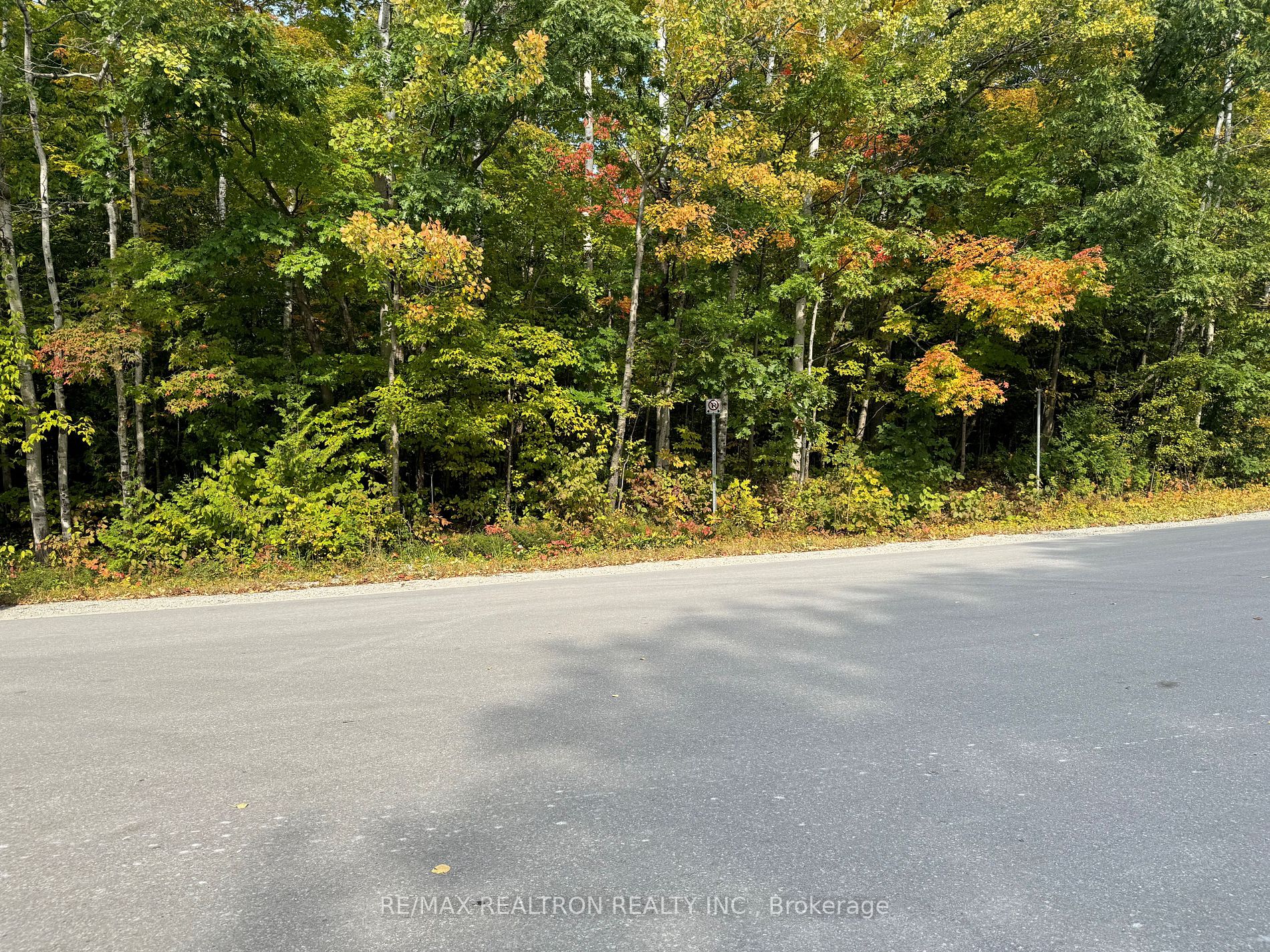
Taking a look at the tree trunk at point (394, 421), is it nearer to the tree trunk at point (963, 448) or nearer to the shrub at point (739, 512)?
the shrub at point (739, 512)

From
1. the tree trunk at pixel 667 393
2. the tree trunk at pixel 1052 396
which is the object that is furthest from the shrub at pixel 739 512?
the tree trunk at pixel 1052 396

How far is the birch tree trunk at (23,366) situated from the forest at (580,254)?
0.21 ft

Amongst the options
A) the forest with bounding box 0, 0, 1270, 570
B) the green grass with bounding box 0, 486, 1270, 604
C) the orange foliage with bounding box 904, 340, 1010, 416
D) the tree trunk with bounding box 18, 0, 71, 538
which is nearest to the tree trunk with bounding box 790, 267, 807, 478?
the forest with bounding box 0, 0, 1270, 570

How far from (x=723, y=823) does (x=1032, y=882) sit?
3.82 ft

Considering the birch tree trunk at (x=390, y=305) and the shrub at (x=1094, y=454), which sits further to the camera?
the shrub at (x=1094, y=454)

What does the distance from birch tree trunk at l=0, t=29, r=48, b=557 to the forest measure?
0.07 metres

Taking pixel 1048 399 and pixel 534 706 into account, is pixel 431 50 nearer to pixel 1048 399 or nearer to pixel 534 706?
pixel 534 706

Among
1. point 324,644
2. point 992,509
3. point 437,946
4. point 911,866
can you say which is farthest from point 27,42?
point 992,509

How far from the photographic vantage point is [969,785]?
3346 millimetres

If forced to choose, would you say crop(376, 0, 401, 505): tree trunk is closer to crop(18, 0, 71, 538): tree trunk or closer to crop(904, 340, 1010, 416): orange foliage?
crop(18, 0, 71, 538): tree trunk

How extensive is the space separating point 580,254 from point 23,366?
1144 cm

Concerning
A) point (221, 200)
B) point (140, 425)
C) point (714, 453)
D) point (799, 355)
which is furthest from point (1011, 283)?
point (140, 425)

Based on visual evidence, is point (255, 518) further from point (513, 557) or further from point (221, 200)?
point (221, 200)

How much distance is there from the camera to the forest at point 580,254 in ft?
43.7
